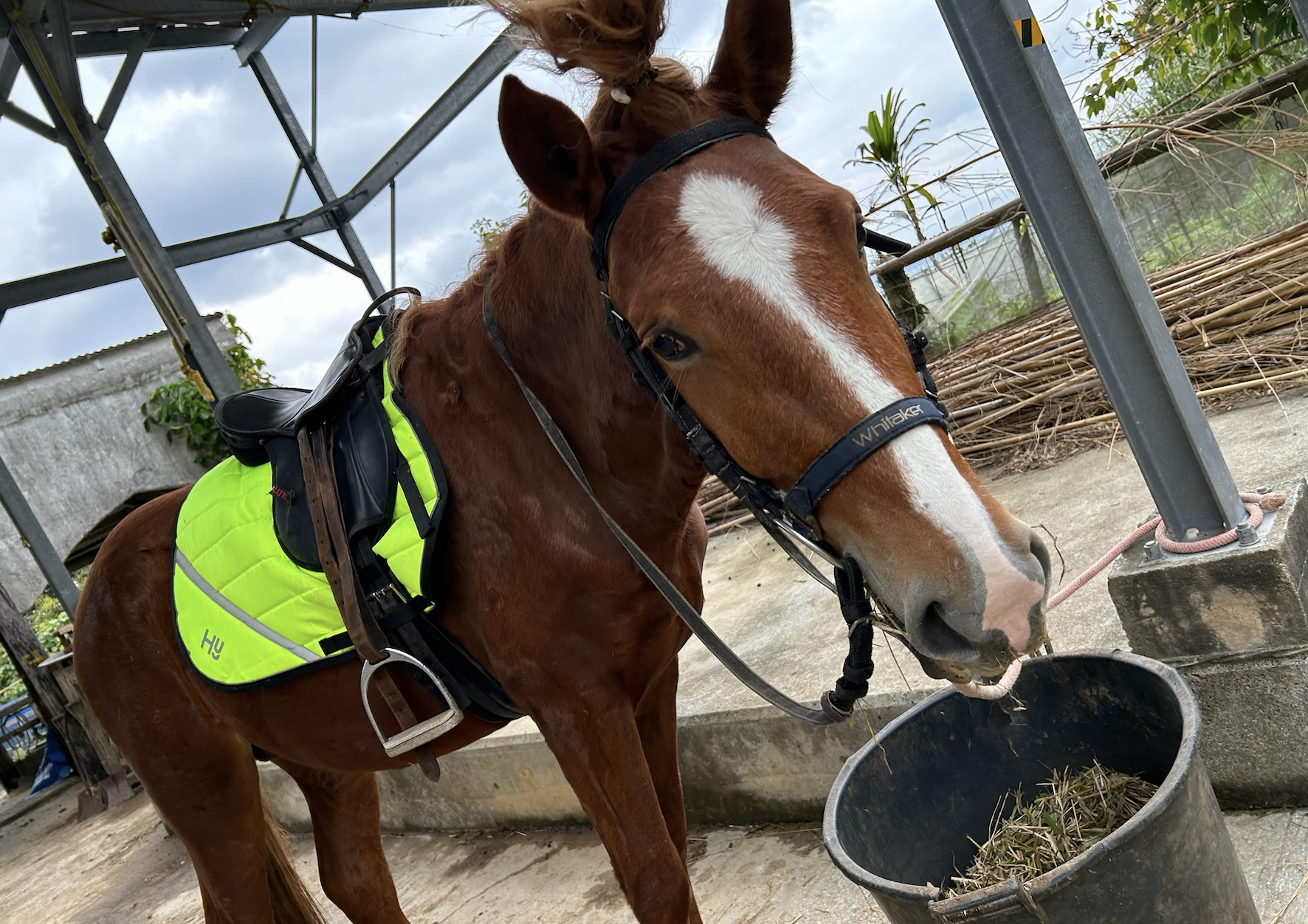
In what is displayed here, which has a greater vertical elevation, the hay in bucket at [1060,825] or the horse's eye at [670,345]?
the horse's eye at [670,345]

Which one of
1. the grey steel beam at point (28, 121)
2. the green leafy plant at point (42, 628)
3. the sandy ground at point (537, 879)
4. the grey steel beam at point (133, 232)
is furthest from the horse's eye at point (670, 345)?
the green leafy plant at point (42, 628)

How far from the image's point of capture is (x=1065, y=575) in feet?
9.34

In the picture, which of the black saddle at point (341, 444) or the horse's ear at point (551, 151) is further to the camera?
the black saddle at point (341, 444)

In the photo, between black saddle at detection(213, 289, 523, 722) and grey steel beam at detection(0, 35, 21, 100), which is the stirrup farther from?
grey steel beam at detection(0, 35, 21, 100)

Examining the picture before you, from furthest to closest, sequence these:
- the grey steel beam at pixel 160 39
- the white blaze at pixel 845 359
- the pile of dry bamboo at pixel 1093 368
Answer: the grey steel beam at pixel 160 39 < the pile of dry bamboo at pixel 1093 368 < the white blaze at pixel 845 359

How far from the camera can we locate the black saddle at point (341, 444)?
6.40 feet

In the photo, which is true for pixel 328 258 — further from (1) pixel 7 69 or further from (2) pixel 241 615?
(2) pixel 241 615

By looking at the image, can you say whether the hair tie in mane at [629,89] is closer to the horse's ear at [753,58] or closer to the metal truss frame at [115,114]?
the horse's ear at [753,58]

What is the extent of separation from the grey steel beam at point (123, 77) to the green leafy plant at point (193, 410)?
5697 millimetres

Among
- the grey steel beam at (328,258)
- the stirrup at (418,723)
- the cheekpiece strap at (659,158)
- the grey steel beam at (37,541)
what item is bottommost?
the stirrup at (418,723)

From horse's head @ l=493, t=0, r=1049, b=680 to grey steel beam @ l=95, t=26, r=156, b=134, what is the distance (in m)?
5.07

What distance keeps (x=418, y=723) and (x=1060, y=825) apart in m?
1.37

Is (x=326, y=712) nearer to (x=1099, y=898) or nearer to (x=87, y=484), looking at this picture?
(x=1099, y=898)

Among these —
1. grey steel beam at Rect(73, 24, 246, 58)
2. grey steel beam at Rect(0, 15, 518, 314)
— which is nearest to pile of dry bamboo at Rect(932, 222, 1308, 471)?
grey steel beam at Rect(0, 15, 518, 314)
